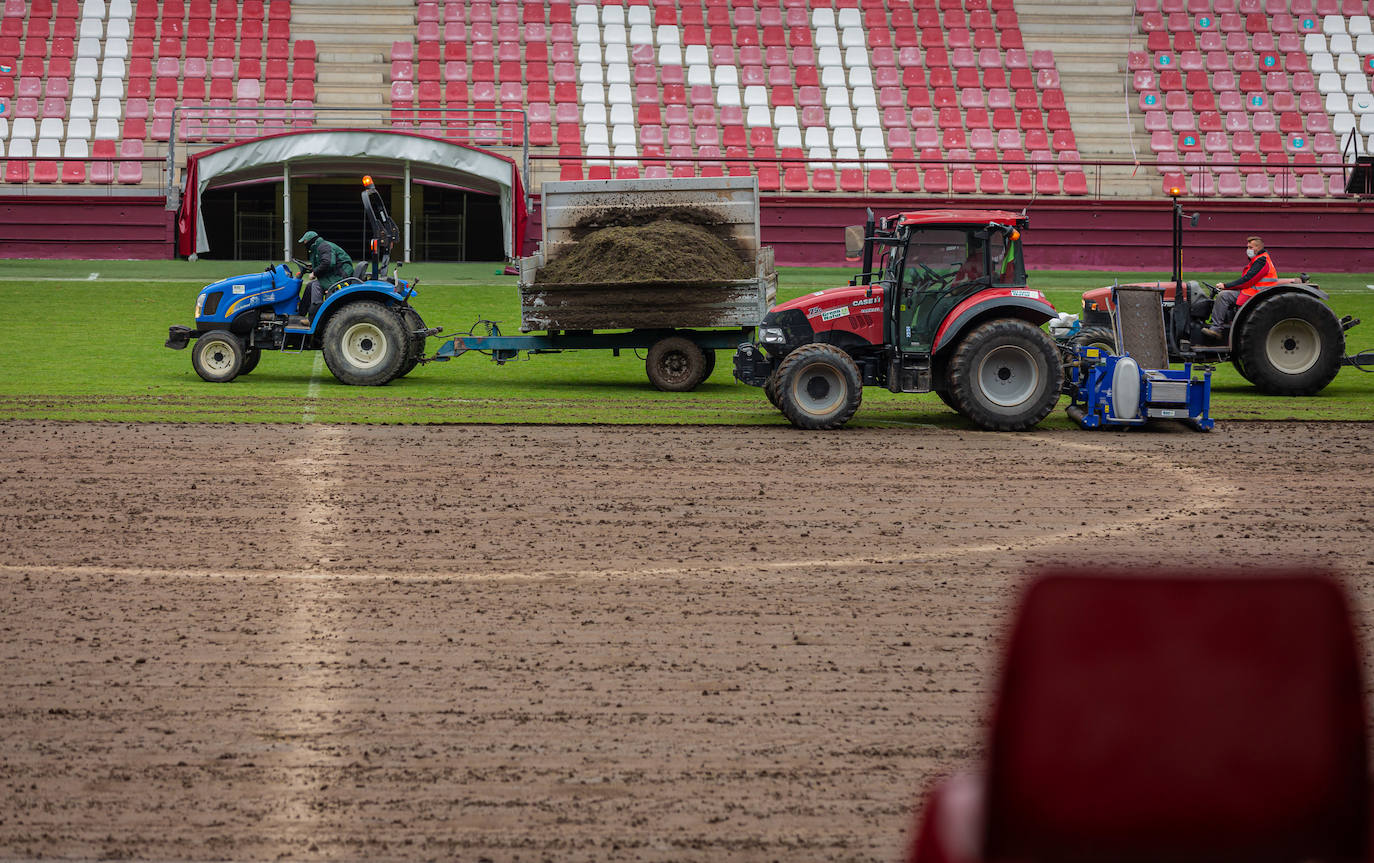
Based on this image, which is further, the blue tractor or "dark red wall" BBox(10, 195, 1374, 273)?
"dark red wall" BBox(10, 195, 1374, 273)

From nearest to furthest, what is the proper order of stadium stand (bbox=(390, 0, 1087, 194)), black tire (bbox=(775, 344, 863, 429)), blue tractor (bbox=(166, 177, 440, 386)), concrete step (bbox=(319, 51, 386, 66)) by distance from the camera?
black tire (bbox=(775, 344, 863, 429)) → blue tractor (bbox=(166, 177, 440, 386)) → stadium stand (bbox=(390, 0, 1087, 194)) → concrete step (bbox=(319, 51, 386, 66))

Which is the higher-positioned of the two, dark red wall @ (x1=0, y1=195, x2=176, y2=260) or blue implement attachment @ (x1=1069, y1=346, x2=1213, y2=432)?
dark red wall @ (x1=0, y1=195, x2=176, y2=260)

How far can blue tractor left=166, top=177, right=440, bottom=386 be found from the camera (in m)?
16.2

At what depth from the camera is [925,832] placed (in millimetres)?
2336

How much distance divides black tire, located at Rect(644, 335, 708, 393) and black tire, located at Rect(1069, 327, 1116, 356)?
13.5ft

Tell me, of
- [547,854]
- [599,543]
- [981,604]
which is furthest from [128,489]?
[547,854]

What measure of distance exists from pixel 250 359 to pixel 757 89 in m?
16.5

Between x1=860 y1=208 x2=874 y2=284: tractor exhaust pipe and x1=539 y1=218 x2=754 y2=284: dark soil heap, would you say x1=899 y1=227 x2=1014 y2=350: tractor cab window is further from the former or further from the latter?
x1=539 y1=218 x2=754 y2=284: dark soil heap

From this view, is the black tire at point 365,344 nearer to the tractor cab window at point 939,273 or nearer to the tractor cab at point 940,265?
the tractor cab at point 940,265

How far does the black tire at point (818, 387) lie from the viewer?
13.5 m

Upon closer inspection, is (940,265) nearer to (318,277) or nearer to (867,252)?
(867,252)

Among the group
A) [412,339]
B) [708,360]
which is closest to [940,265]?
[708,360]

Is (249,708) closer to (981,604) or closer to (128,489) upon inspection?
(981,604)

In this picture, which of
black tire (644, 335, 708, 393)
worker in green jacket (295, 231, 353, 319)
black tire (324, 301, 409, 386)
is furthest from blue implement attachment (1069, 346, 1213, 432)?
worker in green jacket (295, 231, 353, 319)
